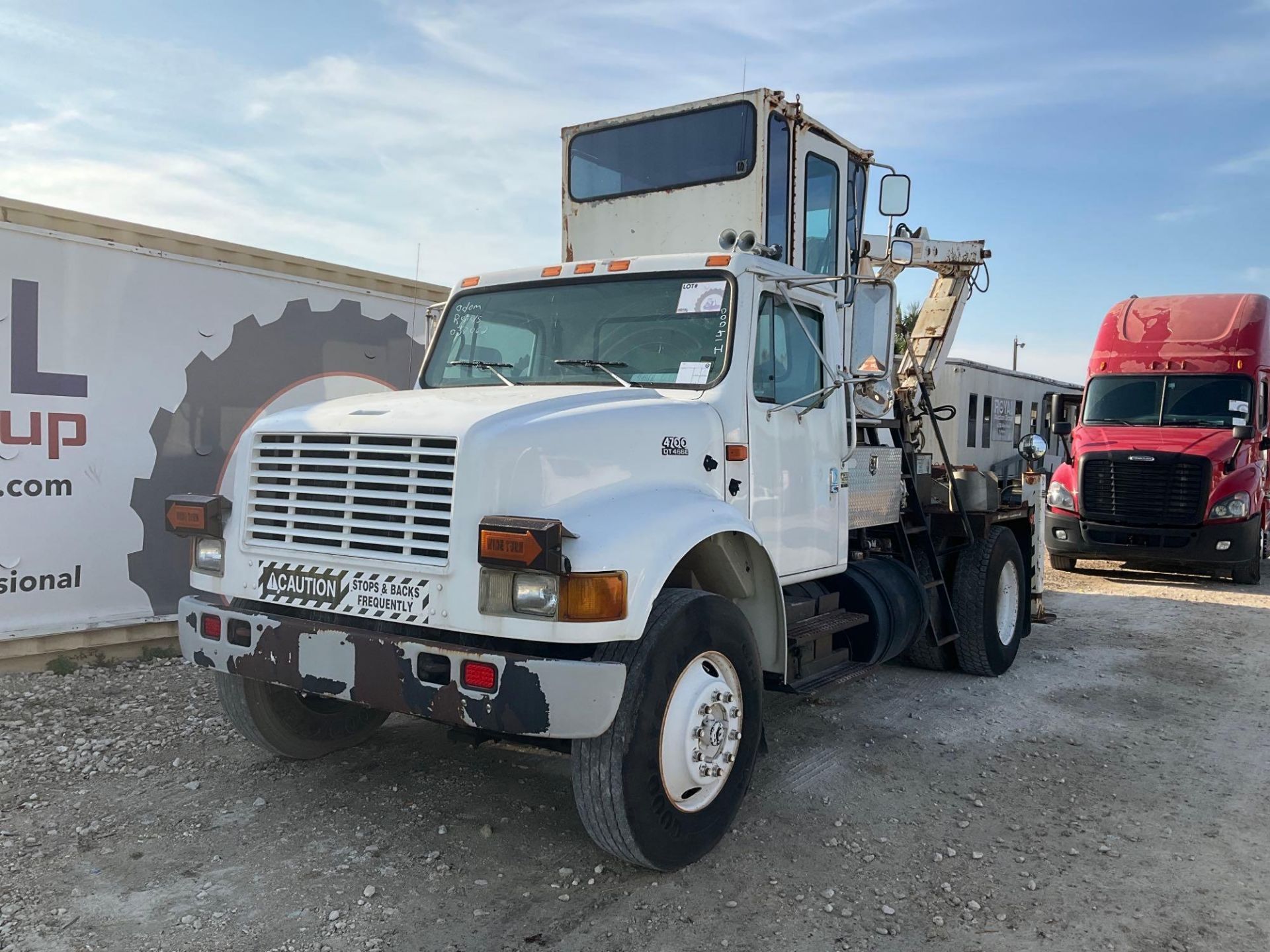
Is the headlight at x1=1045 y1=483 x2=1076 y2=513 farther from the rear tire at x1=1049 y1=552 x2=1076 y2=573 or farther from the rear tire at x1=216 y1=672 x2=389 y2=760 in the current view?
the rear tire at x1=216 y1=672 x2=389 y2=760

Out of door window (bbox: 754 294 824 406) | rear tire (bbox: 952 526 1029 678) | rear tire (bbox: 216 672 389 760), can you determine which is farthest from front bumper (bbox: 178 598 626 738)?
rear tire (bbox: 952 526 1029 678)

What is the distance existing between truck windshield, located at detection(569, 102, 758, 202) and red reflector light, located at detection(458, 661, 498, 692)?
12.0 feet

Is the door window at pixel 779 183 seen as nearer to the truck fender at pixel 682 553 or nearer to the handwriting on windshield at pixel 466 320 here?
the handwriting on windshield at pixel 466 320

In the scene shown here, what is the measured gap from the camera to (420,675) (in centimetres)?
346

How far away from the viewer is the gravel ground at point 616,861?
11.1 feet

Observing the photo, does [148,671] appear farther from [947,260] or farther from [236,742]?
[947,260]

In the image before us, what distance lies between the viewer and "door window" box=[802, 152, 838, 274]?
20.9 feet

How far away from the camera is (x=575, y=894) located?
11.9 feet

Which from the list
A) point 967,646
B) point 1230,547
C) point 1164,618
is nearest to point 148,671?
point 967,646

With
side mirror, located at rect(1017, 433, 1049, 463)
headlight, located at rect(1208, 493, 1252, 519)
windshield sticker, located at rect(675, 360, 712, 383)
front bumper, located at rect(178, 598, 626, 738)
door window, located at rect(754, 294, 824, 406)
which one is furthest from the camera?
headlight, located at rect(1208, 493, 1252, 519)

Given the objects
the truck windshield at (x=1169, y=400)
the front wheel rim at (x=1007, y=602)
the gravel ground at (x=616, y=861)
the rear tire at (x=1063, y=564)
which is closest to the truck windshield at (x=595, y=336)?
the gravel ground at (x=616, y=861)

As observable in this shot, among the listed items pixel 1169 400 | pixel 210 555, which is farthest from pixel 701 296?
pixel 1169 400

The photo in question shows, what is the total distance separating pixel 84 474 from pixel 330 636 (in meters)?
3.81

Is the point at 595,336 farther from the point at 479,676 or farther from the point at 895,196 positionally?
the point at 895,196
